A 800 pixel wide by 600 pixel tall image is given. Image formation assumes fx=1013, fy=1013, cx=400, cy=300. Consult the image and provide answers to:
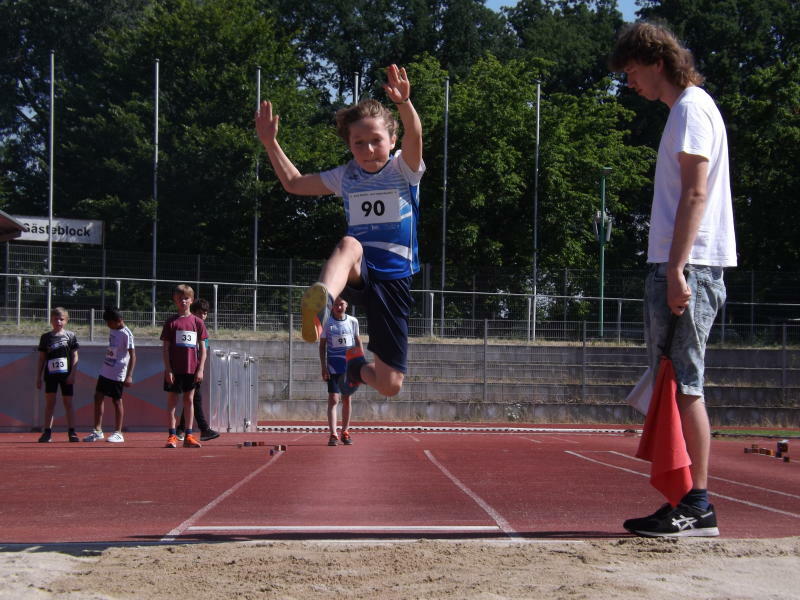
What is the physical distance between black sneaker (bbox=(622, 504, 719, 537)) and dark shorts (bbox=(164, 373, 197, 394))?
8199mm

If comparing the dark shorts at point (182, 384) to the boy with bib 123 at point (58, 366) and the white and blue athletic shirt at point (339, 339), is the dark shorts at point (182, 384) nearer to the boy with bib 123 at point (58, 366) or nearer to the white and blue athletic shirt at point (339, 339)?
the white and blue athletic shirt at point (339, 339)

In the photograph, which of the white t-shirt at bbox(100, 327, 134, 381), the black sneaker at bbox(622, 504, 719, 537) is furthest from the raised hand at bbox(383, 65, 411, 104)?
the white t-shirt at bbox(100, 327, 134, 381)

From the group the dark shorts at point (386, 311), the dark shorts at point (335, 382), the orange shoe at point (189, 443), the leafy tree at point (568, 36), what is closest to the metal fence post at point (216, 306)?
the orange shoe at point (189, 443)

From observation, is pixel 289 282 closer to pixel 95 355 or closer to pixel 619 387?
pixel 619 387

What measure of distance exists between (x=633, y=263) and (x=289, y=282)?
2156 cm

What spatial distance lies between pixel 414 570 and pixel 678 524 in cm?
150

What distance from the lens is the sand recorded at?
147 inches

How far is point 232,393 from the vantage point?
16.5m

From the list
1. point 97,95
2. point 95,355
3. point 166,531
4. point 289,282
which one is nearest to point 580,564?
point 166,531

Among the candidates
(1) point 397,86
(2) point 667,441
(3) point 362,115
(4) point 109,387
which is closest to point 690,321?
(2) point 667,441

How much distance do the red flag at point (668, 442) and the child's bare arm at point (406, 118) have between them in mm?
1751

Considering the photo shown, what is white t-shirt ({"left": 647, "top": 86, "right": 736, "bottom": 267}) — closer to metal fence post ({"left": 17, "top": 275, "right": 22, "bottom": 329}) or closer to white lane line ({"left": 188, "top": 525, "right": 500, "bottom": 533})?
white lane line ({"left": 188, "top": 525, "right": 500, "bottom": 533})

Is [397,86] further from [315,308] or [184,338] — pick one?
[184,338]

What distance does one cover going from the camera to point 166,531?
5.40 metres
